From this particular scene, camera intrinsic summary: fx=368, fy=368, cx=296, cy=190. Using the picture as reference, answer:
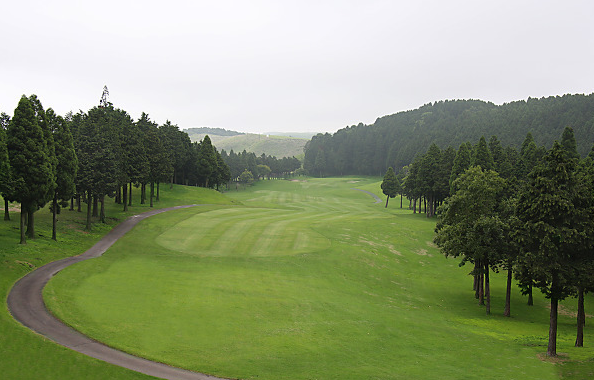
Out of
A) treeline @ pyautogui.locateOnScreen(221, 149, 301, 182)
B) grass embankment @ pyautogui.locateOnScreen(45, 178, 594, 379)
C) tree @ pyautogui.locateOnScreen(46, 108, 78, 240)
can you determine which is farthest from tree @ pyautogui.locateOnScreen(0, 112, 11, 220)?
treeline @ pyautogui.locateOnScreen(221, 149, 301, 182)

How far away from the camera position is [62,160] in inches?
1634

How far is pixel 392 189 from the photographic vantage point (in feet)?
346

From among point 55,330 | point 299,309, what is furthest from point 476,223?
point 55,330

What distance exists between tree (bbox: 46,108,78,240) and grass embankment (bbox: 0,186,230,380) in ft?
13.0

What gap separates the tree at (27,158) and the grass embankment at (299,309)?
30.0 feet

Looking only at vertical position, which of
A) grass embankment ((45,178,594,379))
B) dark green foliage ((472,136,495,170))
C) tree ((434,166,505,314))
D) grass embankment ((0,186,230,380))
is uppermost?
dark green foliage ((472,136,495,170))

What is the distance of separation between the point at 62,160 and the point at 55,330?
26.7m

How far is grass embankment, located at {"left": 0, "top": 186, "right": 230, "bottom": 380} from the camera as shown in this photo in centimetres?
1702

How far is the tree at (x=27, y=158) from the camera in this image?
3550cm

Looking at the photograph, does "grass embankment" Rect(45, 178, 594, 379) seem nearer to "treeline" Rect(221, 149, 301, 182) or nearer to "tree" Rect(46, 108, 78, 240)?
"tree" Rect(46, 108, 78, 240)

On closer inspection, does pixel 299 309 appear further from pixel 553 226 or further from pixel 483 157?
pixel 483 157

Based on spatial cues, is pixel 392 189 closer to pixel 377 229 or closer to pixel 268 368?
pixel 377 229

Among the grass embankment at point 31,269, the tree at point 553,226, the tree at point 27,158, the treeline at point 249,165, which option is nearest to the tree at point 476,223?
the tree at point 553,226

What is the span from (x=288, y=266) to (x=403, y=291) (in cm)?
1256
